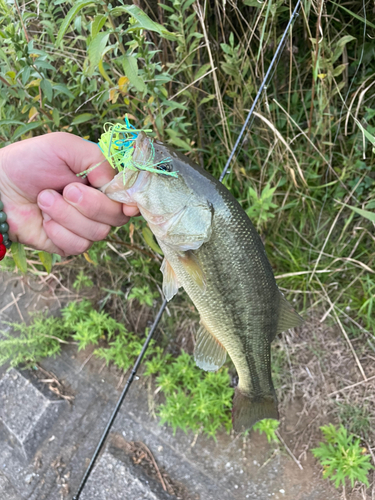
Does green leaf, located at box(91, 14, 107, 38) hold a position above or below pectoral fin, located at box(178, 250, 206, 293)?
above

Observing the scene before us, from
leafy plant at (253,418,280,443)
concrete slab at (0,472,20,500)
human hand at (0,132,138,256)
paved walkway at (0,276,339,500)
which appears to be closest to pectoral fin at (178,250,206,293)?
human hand at (0,132,138,256)

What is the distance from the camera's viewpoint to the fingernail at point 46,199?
1.46 metres

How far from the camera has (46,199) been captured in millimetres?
1465

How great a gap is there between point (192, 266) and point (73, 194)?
1.98 feet

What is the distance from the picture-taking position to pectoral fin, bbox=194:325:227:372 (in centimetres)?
187

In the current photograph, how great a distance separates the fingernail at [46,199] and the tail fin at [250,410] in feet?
4.92

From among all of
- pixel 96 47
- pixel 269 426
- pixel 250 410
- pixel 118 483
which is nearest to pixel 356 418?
pixel 269 426

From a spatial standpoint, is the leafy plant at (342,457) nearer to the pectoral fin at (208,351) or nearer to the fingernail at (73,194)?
the pectoral fin at (208,351)

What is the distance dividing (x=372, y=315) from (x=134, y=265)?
1903 millimetres

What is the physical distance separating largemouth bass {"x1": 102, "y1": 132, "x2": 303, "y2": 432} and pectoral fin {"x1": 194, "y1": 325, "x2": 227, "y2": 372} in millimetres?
71

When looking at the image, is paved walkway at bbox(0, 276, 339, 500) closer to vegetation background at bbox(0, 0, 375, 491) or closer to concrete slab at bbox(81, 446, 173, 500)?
concrete slab at bbox(81, 446, 173, 500)

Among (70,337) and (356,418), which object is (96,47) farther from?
(356,418)

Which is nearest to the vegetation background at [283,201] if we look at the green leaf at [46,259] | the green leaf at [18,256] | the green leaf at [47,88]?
the green leaf at [46,259]

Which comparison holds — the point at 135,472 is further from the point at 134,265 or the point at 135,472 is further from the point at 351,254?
the point at 351,254
